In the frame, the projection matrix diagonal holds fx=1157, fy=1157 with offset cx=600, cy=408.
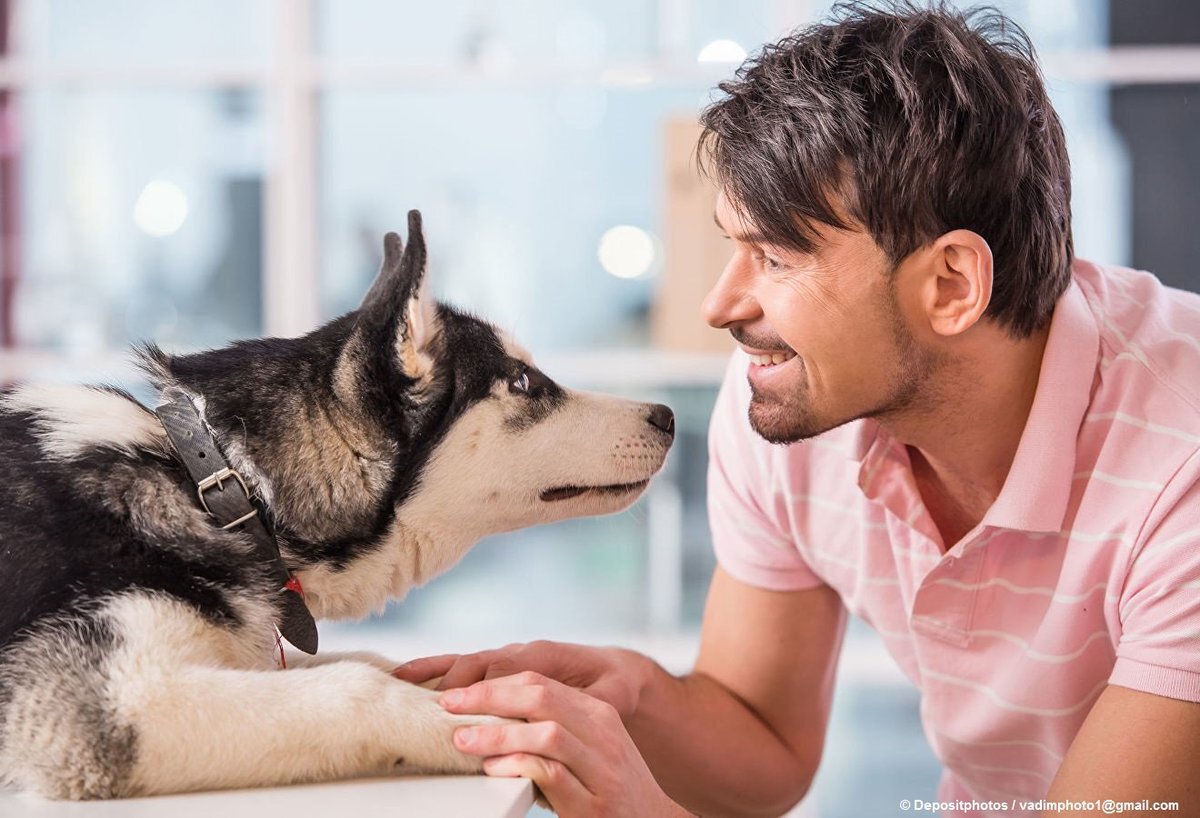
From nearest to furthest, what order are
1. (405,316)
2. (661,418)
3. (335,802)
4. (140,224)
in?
(335,802) < (405,316) < (661,418) < (140,224)

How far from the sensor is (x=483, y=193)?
10.1 feet

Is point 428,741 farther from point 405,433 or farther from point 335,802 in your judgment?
point 405,433

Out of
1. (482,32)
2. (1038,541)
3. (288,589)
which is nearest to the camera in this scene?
(288,589)

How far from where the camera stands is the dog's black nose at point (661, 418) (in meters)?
1.39

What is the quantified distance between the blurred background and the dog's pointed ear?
1.68 m

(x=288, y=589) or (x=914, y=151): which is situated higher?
(x=914, y=151)

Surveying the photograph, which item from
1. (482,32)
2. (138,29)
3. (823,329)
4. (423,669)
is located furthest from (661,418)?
(138,29)

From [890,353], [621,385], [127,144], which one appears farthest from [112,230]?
[890,353]

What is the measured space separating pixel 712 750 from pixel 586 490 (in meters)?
0.38

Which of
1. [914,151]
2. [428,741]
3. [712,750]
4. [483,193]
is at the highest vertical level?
[914,151]

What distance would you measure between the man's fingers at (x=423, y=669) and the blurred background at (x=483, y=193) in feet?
5.98

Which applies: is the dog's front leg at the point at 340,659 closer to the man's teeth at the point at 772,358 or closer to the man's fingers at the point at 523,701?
the man's fingers at the point at 523,701

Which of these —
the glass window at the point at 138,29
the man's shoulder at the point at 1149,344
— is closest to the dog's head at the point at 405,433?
the man's shoulder at the point at 1149,344

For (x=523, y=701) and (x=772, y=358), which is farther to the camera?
(x=772, y=358)
